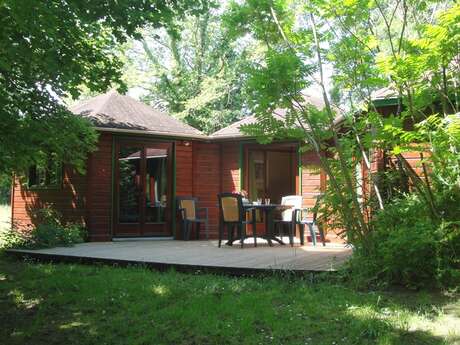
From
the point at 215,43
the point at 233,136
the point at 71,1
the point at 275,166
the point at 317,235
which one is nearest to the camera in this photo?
the point at 71,1

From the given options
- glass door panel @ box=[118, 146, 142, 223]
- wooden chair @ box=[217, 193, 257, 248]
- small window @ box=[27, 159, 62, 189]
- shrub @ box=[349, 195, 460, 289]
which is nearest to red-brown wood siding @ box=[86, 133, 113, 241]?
glass door panel @ box=[118, 146, 142, 223]

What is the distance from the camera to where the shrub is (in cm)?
464

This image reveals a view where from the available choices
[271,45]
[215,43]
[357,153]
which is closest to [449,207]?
[357,153]

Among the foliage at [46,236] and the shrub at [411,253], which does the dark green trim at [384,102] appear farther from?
the foliage at [46,236]

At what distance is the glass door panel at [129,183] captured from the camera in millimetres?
10992

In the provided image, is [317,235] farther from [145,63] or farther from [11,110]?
[145,63]

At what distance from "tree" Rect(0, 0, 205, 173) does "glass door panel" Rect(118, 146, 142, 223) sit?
3050 mm

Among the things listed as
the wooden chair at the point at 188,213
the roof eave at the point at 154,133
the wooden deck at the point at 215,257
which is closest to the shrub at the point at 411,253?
the wooden deck at the point at 215,257

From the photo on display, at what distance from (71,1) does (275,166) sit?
786 centimetres

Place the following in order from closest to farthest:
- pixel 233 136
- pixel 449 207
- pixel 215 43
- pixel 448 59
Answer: pixel 448 59, pixel 449 207, pixel 233 136, pixel 215 43

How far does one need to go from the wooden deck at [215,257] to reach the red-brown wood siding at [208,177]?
9.49 feet

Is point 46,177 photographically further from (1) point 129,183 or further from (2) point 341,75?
(2) point 341,75

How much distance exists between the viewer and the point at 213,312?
4484 millimetres

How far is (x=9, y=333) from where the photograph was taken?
4648mm
